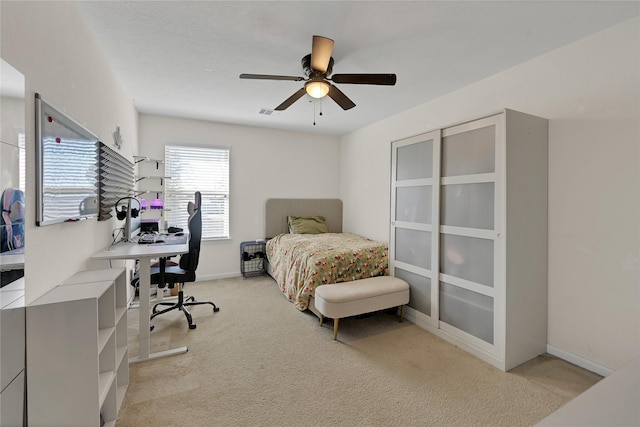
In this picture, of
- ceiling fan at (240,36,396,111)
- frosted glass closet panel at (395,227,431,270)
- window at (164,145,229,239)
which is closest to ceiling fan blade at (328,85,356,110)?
ceiling fan at (240,36,396,111)

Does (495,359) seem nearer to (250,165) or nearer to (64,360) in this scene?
(64,360)

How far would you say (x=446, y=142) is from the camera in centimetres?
258

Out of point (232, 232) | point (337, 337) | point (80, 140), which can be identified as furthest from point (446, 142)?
point (232, 232)

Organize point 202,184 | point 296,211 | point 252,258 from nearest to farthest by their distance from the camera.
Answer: point 202,184 < point 252,258 < point 296,211

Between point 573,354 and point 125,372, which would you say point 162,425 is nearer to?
point 125,372

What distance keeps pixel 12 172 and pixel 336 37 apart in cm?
211

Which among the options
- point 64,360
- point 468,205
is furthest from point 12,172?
point 468,205

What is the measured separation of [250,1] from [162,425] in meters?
2.67

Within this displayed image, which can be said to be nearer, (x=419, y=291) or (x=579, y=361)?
(x=579, y=361)

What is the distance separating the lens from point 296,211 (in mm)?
5008

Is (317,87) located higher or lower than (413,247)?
higher

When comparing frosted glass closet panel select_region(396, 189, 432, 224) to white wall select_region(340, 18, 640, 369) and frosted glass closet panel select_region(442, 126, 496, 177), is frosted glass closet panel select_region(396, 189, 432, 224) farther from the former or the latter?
white wall select_region(340, 18, 640, 369)

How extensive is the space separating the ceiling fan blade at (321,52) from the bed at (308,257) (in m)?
1.86

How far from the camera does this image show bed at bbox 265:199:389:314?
2994 mm
